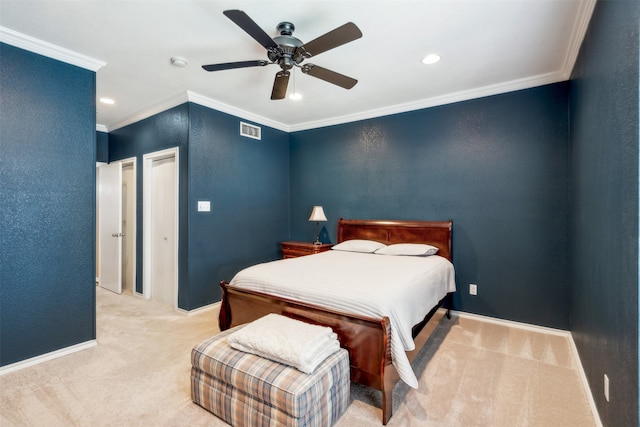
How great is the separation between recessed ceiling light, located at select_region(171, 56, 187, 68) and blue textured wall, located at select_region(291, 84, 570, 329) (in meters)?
2.47

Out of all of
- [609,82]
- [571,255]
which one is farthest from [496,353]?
[609,82]

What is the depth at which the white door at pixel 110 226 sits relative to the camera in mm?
4512

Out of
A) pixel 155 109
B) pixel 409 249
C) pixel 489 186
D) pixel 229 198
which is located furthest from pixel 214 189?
pixel 489 186

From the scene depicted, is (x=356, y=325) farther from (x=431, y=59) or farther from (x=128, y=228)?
(x=128, y=228)

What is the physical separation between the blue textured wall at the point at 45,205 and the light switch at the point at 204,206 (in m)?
1.12

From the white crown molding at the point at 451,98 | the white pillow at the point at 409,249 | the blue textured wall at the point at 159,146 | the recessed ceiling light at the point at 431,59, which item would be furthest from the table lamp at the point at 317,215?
the recessed ceiling light at the point at 431,59

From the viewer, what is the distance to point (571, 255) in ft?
9.67

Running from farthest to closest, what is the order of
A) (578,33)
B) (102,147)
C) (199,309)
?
(102,147)
(199,309)
(578,33)

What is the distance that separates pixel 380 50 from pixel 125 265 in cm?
481

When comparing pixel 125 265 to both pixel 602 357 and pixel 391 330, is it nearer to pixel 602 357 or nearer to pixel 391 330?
pixel 391 330

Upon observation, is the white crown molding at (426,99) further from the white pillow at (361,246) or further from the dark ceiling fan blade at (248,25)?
the dark ceiling fan blade at (248,25)

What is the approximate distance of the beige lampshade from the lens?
453cm

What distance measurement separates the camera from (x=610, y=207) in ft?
5.31

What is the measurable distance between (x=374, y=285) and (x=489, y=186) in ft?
7.15
